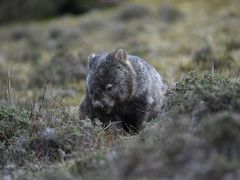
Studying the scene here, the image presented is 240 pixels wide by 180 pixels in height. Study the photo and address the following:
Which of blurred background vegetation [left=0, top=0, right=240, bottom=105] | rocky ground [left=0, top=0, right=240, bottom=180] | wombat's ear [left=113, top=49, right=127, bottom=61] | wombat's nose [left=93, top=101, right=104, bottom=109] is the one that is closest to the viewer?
rocky ground [left=0, top=0, right=240, bottom=180]

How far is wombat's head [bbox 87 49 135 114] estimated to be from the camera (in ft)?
A: 23.9

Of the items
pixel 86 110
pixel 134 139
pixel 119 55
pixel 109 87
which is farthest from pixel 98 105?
pixel 134 139

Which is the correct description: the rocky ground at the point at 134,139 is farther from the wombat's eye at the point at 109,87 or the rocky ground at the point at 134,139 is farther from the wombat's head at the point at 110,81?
the wombat's eye at the point at 109,87

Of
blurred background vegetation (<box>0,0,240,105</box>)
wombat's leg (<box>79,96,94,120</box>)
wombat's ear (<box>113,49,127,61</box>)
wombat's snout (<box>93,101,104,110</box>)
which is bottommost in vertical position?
blurred background vegetation (<box>0,0,240,105</box>)

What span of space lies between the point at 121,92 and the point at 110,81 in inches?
8.3

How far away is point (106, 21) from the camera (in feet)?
77.0

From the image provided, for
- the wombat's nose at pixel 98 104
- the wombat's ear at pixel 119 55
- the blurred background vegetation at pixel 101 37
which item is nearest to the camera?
the wombat's nose at pixel 98 104

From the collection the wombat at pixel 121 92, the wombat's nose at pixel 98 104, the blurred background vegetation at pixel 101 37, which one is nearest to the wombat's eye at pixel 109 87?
the wombat at pixel 121 92

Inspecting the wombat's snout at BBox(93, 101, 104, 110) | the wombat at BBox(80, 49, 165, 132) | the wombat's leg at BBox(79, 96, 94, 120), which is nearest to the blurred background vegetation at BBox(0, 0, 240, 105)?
the wombat's leg at BBox(79, 96, 94, 120)

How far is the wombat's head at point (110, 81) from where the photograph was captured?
730cm

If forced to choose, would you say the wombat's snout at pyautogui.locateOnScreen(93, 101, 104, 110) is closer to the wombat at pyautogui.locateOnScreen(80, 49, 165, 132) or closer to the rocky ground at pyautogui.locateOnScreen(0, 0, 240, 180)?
the wombat at pyautogui.locateOnScreen(80, 49, 165, 132)

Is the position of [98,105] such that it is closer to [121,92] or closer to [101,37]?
[121,92]

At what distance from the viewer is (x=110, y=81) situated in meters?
7.32

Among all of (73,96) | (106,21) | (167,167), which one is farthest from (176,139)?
(106,21)
